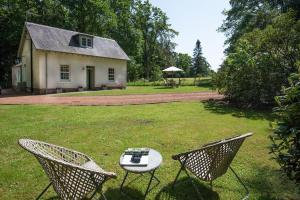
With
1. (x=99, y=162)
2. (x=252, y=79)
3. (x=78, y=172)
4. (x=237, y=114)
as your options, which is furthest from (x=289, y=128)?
(x=252, y=79)

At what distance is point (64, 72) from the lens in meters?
22.9

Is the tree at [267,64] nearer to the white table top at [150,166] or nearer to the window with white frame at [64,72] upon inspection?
the white table top at [150,166]

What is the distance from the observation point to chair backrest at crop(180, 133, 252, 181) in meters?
3.89

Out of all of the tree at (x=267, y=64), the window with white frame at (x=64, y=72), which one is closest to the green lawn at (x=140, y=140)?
the tree at (x=267, y=64)

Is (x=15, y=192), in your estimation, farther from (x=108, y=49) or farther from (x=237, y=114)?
(x=108, y=49)

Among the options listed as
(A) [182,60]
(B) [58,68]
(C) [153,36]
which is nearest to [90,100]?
(B) [58,68]

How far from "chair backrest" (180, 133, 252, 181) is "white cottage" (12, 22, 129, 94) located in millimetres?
18944

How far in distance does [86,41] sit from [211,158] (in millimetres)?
22988

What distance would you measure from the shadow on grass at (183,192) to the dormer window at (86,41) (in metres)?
22.0

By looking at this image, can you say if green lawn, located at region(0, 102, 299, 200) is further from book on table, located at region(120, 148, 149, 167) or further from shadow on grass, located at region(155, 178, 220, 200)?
book on table, located at region(120, 148, 149, 167)

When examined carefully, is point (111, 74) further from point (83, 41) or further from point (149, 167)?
point (149, 167)

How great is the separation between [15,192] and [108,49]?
24099 millimetres

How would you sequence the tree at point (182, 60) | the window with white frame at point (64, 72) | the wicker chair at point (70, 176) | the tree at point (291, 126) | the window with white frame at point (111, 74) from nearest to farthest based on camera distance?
the wicker chair at point (70, 176) < the tree at point (291, 126) < the window with white frame at point (64, 72) < the window with white frame at point (111, 74) < the tree at point (182, 60)

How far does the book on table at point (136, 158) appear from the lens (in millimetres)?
3890
